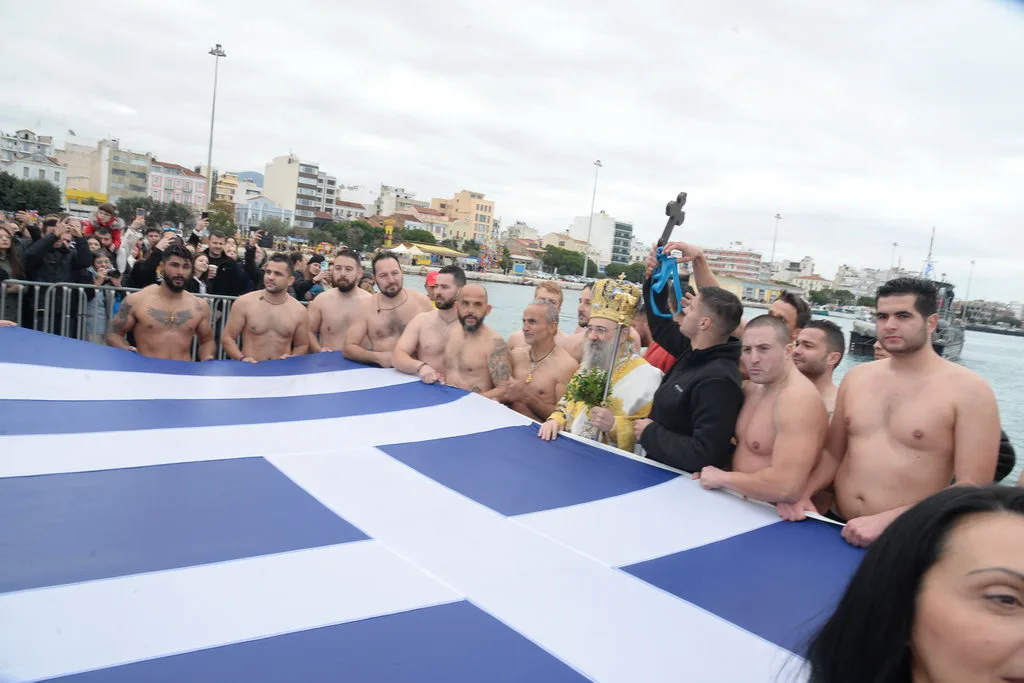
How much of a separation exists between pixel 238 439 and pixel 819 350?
118 inches

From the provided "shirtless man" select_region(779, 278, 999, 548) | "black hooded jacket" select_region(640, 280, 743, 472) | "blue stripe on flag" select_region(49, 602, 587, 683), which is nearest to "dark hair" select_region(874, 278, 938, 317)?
"shirtless man" select_region(779, 278, 999, 548)

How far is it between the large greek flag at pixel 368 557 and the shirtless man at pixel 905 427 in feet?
0.91

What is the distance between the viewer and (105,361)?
4070 mm

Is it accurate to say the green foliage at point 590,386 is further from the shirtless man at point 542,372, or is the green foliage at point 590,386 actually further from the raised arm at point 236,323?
the raised arm at point 236,323

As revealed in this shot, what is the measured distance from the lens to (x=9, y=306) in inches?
234

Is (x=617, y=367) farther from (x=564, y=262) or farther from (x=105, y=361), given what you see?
(x=564, y=262)

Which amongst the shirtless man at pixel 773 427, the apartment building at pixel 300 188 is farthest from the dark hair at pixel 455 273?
the apartment building at pixel 300 188

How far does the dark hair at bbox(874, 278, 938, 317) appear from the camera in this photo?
242 cm

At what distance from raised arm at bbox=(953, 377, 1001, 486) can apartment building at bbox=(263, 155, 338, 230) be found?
347ft

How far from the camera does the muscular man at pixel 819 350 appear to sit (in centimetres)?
355

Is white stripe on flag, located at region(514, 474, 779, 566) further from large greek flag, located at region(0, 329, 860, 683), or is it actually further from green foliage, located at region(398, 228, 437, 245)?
green foliage, located at region(398, 228, 437, 245)

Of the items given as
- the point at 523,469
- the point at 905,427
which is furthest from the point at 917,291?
the point at 523,469

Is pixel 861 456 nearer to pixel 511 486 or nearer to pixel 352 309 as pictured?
pixel 511 486

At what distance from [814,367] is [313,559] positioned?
2.82 meters
